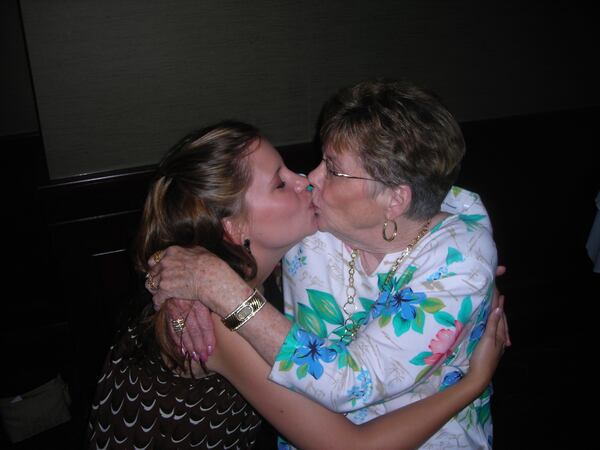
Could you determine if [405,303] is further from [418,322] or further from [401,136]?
[401,136]

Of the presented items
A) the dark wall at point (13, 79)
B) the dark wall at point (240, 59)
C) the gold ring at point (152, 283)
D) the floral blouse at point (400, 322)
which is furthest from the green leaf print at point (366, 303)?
the dark wall at point (13, 79)

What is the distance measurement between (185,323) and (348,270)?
21.7 inches

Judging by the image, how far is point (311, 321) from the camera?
63.5 inches

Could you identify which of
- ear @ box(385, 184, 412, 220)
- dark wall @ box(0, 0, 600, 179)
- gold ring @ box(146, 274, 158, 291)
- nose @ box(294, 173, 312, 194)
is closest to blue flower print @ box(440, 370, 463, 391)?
ear @ box(385, 184, 412, 220)

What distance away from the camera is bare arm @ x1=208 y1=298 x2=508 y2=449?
4.15 ft

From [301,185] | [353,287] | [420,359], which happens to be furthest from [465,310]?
[301,185]

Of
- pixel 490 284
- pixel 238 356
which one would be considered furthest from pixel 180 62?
pixel 490 284

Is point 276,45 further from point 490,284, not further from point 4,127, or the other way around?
point 4,127

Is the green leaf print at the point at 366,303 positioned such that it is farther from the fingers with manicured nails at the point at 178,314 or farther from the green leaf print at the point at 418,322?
the fingers with manicured nails at the point at 178,314

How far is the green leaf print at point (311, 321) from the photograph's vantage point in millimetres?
1595

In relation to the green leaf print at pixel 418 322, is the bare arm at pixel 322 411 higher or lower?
lower

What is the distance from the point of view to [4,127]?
3689 mm

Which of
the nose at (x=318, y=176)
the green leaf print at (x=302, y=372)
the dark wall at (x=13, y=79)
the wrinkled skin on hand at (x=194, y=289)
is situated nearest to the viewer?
the green leaf print at (x=302, y=372)

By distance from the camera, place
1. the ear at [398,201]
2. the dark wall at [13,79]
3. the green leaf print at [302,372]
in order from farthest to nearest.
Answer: the dark wall at [13,79], the ear at [398,201], the green leaf print at [302,372]
